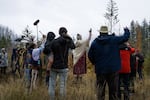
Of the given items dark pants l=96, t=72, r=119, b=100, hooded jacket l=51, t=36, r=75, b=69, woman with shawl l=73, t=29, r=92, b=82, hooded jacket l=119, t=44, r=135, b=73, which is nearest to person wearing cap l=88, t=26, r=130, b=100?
dark pants l=96, t=72, r=119, b=100

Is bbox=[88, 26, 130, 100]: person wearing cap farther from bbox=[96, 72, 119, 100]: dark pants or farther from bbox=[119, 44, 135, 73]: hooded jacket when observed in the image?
bbox=[119, 44, 135, 73]: hooded jacket

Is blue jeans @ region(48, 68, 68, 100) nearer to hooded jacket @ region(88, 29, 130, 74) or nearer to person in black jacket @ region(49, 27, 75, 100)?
person in black jacket @ region(49, 27, 75, 100)

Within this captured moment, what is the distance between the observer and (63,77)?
1020cm

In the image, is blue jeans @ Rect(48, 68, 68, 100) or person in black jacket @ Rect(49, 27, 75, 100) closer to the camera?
blue jeans @ Rect(48, 68, 68, 100)

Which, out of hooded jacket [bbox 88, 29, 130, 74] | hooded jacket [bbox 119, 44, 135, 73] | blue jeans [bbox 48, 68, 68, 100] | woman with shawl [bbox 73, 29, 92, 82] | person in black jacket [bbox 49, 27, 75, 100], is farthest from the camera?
woman with shawl [bbox 73, 29, 92, 82]

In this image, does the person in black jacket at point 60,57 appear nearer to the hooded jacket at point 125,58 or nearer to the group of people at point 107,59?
the group of people at point 107,59

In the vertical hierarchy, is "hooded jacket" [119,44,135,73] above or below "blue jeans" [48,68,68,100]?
above

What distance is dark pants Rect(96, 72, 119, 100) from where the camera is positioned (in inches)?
368

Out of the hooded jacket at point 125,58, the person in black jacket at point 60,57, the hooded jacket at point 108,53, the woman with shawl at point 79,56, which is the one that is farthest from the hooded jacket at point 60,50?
the woman with shawl at point 79,56

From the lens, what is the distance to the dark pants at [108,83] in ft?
30.6

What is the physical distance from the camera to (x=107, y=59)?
9.25m

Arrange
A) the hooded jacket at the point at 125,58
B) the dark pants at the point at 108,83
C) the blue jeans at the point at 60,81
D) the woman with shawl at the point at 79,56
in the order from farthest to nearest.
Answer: the woman with shawl at the point at 79,56
the hooded jacket at the point at 125,58
the blue jeans at the point at 60,81
the dark pants at the point at 108,83

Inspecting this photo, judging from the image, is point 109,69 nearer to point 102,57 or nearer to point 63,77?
point 102,57

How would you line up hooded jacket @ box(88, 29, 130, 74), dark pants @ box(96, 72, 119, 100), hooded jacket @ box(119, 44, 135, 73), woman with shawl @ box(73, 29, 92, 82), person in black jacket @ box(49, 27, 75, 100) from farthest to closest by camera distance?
woman with shawl @ box(73, 29, 92, 82) → hooded jacket @ box(119, 44, 135, 73) → person in black jacket @ box(49, 27, 75, 100) → dark pants @ box(96, 72, 119, 100) → hooded jacket @ box(88, 29, 130, 74)
